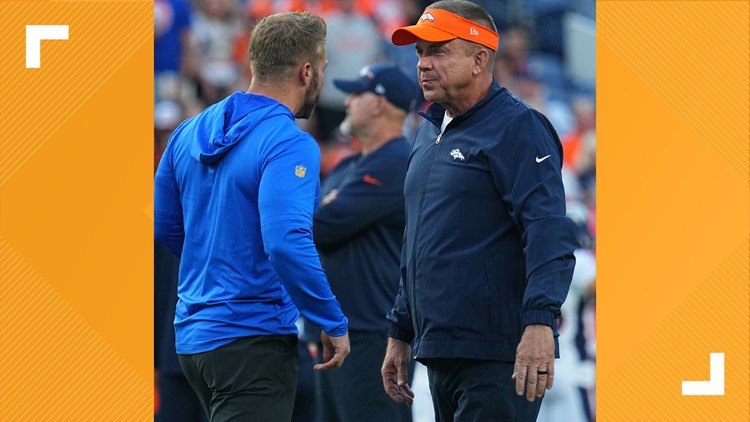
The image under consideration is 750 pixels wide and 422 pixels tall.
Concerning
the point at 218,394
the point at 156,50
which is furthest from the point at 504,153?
the point at 156,50

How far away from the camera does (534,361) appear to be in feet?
12.6

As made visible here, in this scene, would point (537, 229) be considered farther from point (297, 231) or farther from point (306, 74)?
point (306, 74)

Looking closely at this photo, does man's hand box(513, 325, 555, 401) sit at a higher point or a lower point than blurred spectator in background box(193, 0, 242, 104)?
lower

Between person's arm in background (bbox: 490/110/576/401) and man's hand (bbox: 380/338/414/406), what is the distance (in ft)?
2.46

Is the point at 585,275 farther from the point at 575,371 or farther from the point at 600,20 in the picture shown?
the point at 600,20

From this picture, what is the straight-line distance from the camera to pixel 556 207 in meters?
4.00

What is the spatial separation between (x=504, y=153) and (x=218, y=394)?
1314 mm

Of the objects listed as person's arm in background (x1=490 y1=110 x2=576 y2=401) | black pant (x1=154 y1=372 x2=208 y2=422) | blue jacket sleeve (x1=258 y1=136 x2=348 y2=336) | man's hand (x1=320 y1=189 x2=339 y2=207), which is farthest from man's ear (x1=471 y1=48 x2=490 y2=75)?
black pant (x1=154 y1=372 x2=208 y2=422)

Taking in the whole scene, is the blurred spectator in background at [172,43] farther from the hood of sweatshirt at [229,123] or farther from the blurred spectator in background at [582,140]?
the hood of sweatshirt at [229,123]

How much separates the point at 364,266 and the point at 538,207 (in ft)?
6.14

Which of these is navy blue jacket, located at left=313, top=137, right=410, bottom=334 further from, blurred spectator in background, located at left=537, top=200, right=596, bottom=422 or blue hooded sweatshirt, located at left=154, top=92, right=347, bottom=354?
blurred spectator in background, located at left=537, top=200, right=596, bottom=422

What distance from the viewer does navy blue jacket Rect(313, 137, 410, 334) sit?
5.69m

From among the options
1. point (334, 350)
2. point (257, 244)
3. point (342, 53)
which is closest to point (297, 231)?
point (257, 244)

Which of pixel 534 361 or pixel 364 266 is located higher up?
pixel 364 266
